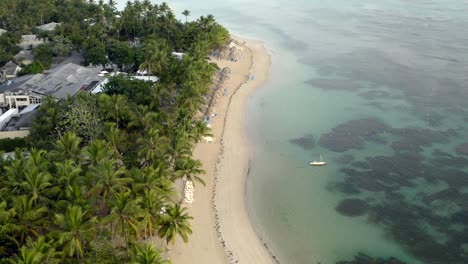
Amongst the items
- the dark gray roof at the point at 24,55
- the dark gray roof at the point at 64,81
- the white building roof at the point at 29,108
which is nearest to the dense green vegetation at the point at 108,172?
the dark gray roof at the point at 64,81

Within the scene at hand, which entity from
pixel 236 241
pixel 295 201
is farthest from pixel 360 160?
pixel 236 241

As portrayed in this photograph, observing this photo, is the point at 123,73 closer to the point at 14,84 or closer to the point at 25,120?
the point at 14,84

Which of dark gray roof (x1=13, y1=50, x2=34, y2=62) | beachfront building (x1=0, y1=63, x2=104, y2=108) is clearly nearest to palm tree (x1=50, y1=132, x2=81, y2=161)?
beachfront building (x1=0, y1=63, x2=104, y2=108)

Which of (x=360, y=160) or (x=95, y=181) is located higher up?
(x=95, y=181)

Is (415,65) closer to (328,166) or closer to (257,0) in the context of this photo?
(328,166)

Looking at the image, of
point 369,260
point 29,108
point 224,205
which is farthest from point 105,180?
point 29,108

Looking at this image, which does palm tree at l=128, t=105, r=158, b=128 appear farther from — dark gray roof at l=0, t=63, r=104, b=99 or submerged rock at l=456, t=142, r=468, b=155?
submerged rock at l=456, t=142, r=468, b=155
